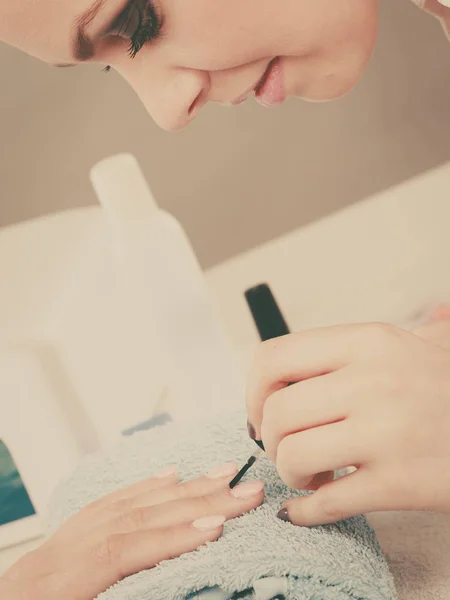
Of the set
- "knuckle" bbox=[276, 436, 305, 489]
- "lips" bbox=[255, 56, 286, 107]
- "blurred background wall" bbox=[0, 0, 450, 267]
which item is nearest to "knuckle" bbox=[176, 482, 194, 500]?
"knuckle" bbox=[276, 436, 305, 489]

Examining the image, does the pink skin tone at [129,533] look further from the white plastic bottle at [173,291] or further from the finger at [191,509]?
the white plastic bottle at [173,291]

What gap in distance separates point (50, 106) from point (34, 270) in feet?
0.98

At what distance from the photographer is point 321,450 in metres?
0.35

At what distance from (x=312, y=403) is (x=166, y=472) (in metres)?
0.19

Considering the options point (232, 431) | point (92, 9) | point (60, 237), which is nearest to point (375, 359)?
point (232, 431)

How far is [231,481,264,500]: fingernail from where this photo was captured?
427 millimetres

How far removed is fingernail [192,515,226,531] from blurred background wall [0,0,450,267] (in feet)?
2.42

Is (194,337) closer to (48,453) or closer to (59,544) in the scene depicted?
(48,453)

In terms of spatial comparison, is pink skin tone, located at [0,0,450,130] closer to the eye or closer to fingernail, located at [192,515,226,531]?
the eye

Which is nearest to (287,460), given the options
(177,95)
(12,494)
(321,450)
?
(321,450)

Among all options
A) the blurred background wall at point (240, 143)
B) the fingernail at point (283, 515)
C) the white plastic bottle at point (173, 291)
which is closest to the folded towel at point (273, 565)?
the fingernail at point (283, 515)

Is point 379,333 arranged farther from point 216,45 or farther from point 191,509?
point 216,45

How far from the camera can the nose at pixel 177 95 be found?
56cm

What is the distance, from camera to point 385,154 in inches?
41.6
